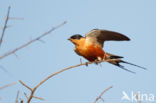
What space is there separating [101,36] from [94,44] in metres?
0.23

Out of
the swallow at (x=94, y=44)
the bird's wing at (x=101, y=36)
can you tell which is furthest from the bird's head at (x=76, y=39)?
the bird's wing at (x=101, y=36)

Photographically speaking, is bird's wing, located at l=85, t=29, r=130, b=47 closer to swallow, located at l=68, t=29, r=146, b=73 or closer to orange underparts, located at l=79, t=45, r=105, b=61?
swallow, located at l=68, t=29, r=146, b=73

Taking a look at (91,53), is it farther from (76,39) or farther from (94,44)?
(76,39)

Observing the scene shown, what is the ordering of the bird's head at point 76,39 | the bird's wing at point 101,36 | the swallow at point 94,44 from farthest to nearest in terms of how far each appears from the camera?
the bird's head at point 76,39
the swallow at point 94,44
the bird's wing at point 101,36

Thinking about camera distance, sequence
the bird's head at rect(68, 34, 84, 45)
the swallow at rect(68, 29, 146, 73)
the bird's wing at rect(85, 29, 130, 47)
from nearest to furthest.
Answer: the bird's wing at rect(85, 29, 130, 47), the swallow at rect(68, 29, 146, 73), the bird's head at rect(68, 34, 84, 45)

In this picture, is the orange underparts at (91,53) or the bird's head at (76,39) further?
the bird's head at (76,39)

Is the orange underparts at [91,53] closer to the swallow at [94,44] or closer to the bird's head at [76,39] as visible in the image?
the swallow at [94,44]

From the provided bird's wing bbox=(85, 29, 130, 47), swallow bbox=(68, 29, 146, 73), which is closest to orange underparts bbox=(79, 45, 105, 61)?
swallow bbox=(68, 29, 146, 73)

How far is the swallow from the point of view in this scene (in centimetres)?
598

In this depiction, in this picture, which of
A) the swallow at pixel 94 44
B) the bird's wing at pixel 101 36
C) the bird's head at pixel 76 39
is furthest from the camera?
the bird's head at pixel 76 39

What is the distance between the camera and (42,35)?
2145 mm

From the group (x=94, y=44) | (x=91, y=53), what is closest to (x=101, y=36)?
(x=94, y=44)

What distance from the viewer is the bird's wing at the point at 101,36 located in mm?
5805

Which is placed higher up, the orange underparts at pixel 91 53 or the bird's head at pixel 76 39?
the bird's head at pixel 76 39
